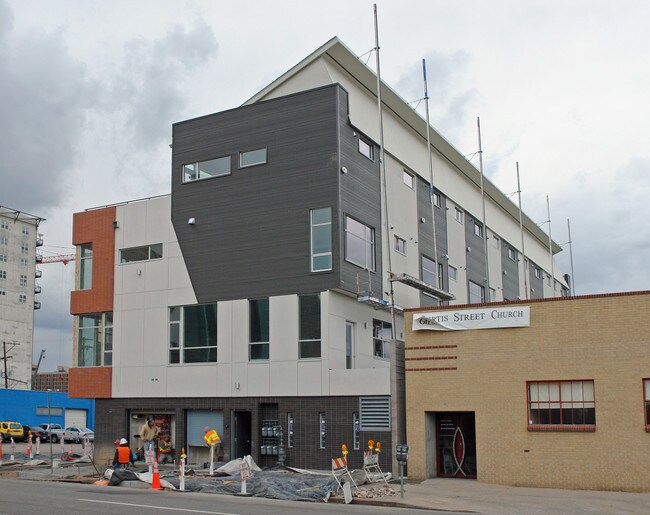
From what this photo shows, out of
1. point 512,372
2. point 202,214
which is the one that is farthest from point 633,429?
point 202,214

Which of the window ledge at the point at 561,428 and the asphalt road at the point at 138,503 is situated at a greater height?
the window ledge at the point at 561,428

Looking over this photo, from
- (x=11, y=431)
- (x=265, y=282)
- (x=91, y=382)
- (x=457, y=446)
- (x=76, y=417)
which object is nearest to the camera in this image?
(x=457, y=446)

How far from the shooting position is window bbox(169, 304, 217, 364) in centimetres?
3042

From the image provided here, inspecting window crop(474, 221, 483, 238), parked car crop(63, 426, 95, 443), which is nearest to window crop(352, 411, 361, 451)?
window crop(474, 221, 483, 238)

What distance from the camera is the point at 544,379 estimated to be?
22.4 meters

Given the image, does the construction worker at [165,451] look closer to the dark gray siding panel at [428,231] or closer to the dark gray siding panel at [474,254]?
the dark gray siding panel at [428,231]

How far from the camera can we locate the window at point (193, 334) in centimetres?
3042

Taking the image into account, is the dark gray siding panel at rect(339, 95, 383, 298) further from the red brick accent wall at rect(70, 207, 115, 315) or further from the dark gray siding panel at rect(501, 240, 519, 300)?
the dark gray siding panel at rect(501, 240, 519, 300)

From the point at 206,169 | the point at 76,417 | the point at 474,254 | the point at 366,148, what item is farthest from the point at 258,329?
the point at 76,417

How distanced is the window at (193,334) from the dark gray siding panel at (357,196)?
568 centimetres

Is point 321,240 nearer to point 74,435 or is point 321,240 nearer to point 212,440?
point 212,440

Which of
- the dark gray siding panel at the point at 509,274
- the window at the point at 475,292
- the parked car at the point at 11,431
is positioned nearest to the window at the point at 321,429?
the window at the point at 475,292

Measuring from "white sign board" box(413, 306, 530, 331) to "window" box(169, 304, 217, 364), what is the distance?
927 centimetres

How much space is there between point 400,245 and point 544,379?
1284cm
